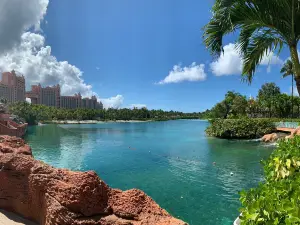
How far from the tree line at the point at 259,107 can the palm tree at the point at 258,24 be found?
43.3 meters

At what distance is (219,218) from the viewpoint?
936cm

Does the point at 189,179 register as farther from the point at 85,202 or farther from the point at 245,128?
the point at 245,128

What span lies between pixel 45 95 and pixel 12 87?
36.0 meters

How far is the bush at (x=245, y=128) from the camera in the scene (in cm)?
3732

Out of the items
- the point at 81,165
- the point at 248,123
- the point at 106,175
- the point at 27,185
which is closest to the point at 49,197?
the point at 27,185

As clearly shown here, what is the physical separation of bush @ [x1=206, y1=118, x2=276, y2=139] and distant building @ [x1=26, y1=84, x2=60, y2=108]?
529ft

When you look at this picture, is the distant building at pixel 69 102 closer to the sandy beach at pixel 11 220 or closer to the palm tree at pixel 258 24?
the sandy beach at pixel 11 220

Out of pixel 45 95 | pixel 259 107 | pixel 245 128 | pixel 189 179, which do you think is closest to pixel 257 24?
pixel 189 179

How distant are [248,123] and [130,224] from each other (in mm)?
37244

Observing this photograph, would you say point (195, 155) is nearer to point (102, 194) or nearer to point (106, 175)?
point (106, 175)

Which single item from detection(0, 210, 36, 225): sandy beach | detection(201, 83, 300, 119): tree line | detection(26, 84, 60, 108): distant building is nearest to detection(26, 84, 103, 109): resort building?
detection(26, 84, 60, 108): distant building

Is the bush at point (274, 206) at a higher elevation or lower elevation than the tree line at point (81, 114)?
lower

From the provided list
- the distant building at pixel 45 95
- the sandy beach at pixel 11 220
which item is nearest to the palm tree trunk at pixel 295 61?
the sandy beach at pixel 11 220

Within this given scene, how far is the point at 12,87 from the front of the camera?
483ft
